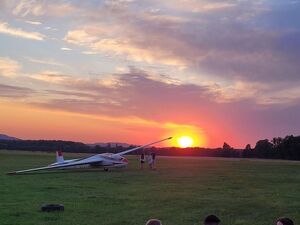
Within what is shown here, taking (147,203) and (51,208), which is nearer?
(51,208)

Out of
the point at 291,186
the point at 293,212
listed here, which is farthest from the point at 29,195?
the point at 291,186

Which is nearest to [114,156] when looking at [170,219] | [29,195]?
[29,195]

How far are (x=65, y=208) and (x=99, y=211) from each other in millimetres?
1477

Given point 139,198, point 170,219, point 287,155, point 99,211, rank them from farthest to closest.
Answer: point 287,155 < point 139,198 < point 99,211 < point 170,219

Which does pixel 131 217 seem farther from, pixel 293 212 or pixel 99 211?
pixel 293 212

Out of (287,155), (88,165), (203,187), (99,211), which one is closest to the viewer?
(99,211)

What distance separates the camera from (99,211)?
1733 centimetres

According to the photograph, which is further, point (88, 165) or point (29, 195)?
point (88, 165)

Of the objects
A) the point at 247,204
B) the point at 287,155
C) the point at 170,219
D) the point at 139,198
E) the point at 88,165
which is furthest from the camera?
the point at 287,155

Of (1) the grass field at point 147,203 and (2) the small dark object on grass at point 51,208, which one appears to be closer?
(1) the grass field at point 147,203

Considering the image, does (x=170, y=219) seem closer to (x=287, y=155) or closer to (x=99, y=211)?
(x=99, y=211)

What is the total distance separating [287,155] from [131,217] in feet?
368

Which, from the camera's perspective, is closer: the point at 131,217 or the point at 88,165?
the point at 131,217

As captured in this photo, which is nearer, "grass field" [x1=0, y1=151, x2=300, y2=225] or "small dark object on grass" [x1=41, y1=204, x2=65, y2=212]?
"grass field" [x1=0, y1=151, x2=300, y2=225]
